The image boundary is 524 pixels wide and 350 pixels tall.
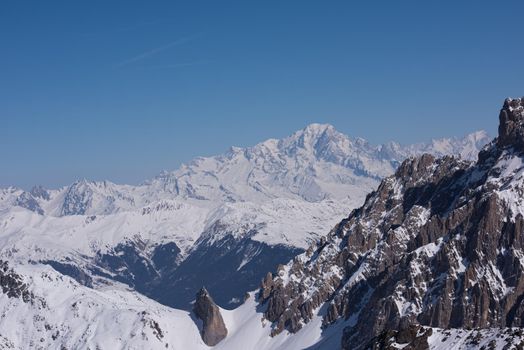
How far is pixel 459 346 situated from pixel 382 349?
1598 centimetres

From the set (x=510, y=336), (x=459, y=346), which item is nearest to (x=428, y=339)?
(x=459, y=346)

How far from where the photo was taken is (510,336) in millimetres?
147375

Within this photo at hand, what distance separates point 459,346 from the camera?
15625 cm

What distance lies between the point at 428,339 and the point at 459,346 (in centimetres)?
807

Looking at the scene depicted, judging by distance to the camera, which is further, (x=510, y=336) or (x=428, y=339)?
(x=428, y=339)

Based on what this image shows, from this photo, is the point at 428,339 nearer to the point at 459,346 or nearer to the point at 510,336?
the point at 459,346

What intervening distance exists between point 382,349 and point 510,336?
25.0m

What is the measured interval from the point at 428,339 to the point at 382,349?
13373 millimetres

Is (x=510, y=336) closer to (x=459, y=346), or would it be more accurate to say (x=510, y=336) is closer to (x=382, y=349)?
(x=459, y=346)

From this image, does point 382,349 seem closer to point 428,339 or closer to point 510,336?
point 428,339

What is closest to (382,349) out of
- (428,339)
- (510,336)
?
(428,339)

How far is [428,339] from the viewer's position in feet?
534
